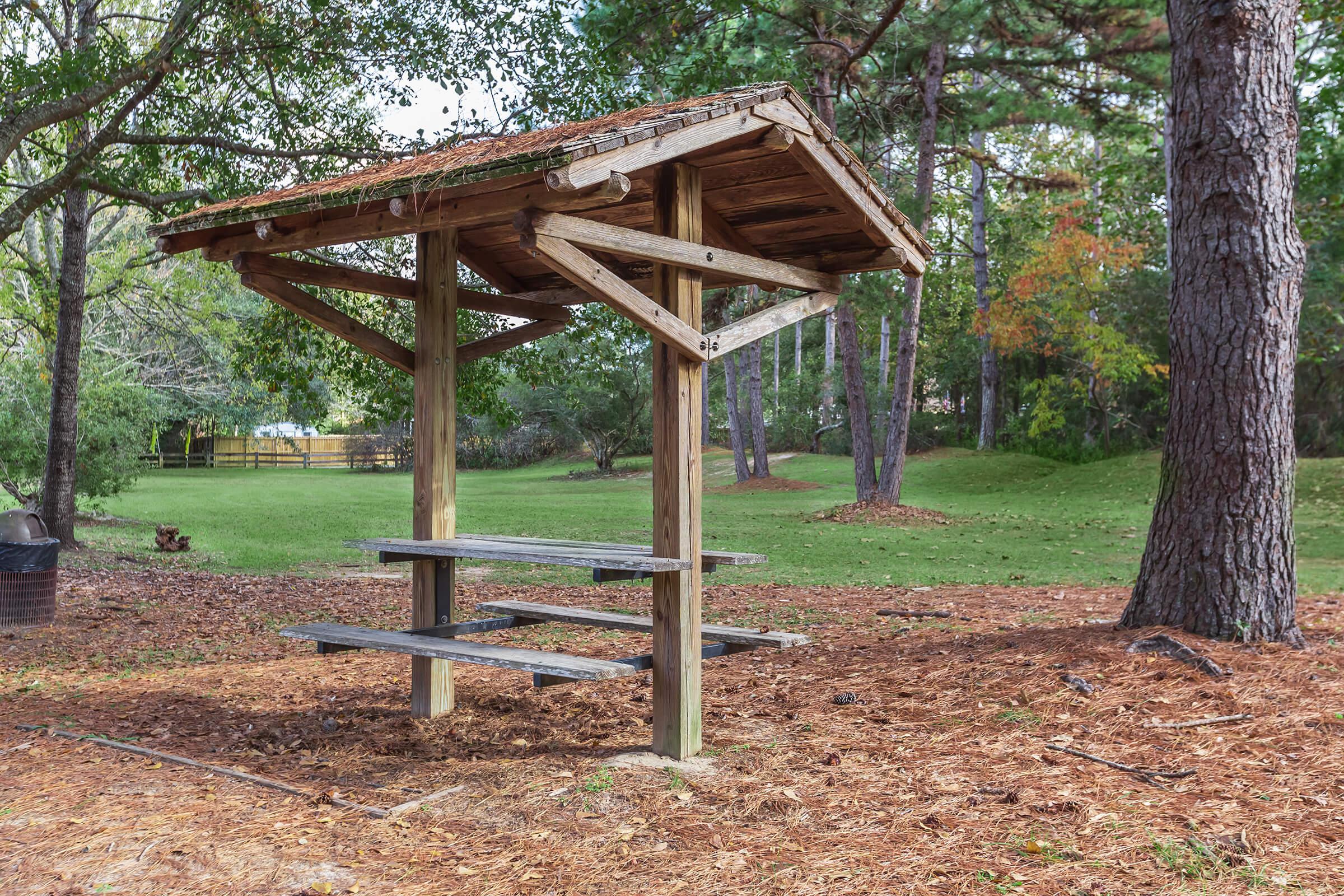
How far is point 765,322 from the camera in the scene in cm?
561

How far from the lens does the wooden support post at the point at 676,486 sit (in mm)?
5148

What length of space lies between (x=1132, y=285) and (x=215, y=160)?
79.2 feet

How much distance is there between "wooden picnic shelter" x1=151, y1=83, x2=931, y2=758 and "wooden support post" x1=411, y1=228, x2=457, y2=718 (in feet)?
0.04

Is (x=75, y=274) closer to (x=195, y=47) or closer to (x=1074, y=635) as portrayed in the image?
(x=195, y=47)

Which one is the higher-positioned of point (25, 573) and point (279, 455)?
point (279, 455)

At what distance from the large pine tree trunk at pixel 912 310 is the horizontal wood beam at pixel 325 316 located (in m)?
14.1

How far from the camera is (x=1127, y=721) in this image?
557 cm

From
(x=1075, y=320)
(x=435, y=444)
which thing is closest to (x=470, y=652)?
(x=435, y=444)

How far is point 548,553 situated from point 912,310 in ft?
52.4

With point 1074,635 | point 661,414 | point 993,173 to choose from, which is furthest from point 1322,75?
point 993,173

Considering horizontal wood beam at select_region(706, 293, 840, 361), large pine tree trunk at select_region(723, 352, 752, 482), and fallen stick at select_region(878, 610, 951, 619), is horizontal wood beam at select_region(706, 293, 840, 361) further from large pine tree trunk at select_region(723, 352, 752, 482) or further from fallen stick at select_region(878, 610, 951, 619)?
large pine tree trunk at select_region(723, 352, 752, 482)

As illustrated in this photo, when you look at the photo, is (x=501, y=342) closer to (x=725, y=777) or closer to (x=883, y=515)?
(x=725, y=777)

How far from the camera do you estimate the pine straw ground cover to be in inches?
149

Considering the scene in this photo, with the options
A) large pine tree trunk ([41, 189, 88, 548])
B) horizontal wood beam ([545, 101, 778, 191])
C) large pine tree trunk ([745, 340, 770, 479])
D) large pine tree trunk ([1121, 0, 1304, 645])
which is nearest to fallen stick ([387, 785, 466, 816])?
horizontal wood beam ([545, 101, 778, 191])
